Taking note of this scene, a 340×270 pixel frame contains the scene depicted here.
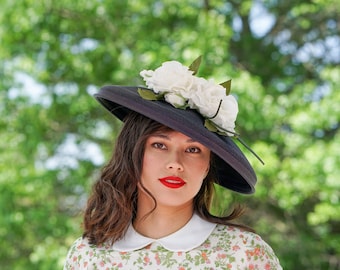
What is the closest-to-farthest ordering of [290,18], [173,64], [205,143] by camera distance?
[205,143] < [173,64] < [290,18]

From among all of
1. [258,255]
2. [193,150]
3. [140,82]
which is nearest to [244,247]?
[258,255]

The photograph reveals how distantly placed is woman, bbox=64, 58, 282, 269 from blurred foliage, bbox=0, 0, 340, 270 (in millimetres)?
3648

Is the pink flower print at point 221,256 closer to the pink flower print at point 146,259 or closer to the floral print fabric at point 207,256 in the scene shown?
the floral print fabric at point 207,256

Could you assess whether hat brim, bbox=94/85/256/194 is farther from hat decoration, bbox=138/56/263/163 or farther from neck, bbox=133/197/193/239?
neck, bbox=133/197/193/239

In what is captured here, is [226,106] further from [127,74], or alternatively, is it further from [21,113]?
[21,113]

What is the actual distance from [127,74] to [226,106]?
4200 mm

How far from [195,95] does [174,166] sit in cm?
19

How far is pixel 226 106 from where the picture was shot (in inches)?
83.6

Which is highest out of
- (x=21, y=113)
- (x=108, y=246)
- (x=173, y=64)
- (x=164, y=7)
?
(x=164, y=7)

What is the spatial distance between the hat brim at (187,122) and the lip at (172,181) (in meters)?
0.11

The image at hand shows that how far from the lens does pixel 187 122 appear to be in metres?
2.01

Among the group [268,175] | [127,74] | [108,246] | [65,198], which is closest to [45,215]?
[65,198]

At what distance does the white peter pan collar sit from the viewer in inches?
82.8

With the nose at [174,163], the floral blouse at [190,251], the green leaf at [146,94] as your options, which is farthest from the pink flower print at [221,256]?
the green leaf at [146,94]
